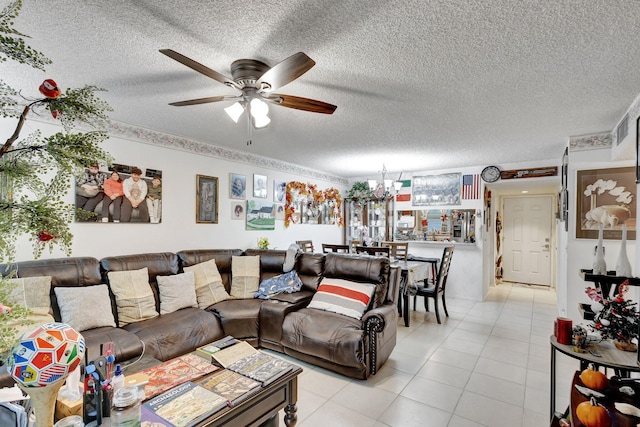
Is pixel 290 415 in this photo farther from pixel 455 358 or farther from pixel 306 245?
pixel 306 245

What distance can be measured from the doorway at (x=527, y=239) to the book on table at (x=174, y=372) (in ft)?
23.5

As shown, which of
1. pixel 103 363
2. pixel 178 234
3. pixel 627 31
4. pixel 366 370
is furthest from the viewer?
pixel 178 234

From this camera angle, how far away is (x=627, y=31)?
1690mm

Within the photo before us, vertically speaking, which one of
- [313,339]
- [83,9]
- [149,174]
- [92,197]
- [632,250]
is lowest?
[313,339]

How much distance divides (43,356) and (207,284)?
8.88 feet

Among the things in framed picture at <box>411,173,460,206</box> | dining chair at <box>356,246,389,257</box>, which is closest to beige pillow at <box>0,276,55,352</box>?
dining chair at <box>356,246,389,257</box>

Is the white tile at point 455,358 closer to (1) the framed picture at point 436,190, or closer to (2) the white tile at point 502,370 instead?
(2) the white tile at point 502,370

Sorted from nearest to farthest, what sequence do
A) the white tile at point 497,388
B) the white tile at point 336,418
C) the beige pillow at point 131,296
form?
the white tile at point 336,418 < the white tile at point 497,388 < the beige pillow at point 131,296

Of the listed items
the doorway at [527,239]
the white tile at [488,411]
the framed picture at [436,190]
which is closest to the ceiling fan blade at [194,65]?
the white tile at [488,411]

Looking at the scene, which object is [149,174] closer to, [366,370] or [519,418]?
[366,370]

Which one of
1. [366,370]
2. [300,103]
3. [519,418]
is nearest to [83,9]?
[300,103]

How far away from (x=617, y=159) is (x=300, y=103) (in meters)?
3.75

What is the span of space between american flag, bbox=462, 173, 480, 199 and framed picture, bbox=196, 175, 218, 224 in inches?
171

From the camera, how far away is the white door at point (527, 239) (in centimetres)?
666
